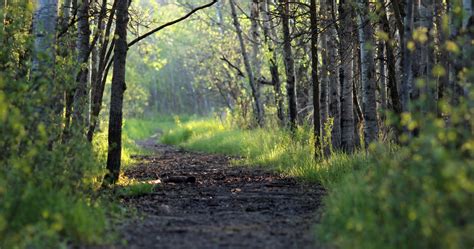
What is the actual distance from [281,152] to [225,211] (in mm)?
5886

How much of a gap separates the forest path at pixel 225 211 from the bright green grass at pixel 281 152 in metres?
0.32

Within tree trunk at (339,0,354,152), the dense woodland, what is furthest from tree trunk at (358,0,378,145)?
tree trunk at (339,0,354,152)

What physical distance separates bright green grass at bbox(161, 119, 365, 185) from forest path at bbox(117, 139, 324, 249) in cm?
32

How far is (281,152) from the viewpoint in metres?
13.4

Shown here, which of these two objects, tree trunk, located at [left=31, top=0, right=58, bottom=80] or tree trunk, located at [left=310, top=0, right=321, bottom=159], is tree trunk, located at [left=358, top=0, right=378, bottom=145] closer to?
tree trunk, located at [left=310, top=0, right=321, bottom=159]

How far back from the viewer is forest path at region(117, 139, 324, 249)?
18.4 feet

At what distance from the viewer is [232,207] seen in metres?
8.00

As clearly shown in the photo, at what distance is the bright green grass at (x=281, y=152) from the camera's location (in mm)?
9668

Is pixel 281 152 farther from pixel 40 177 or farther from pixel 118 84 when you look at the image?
pixel 40 177

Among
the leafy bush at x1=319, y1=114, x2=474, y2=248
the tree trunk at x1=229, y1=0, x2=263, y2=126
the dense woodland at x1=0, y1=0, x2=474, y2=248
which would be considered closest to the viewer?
the leafy bush at x1=319, y1=114, x2=474, y2=248

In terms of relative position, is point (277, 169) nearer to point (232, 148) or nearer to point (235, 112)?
point (232, 148)

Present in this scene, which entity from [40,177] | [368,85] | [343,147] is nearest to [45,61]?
[40,177]

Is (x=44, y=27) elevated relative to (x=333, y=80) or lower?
elevated

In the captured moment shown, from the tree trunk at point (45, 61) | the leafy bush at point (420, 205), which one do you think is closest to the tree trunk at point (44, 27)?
the tree trunk at point (45, 61)
